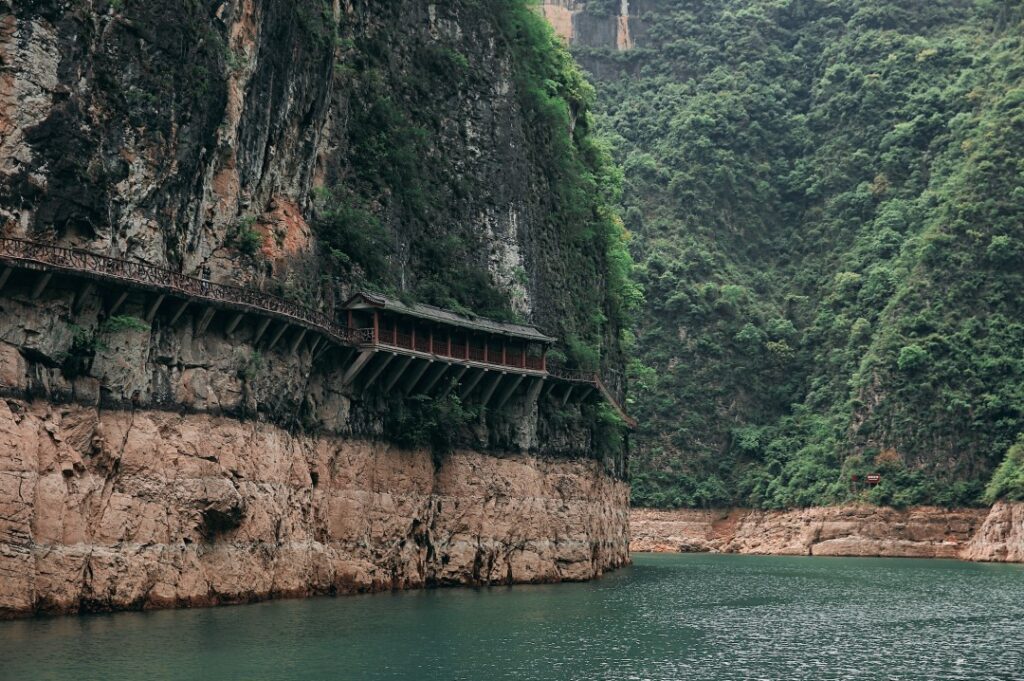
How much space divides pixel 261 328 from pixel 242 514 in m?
7.44

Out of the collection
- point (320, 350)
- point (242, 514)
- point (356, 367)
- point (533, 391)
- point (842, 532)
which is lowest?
point (242, 514)

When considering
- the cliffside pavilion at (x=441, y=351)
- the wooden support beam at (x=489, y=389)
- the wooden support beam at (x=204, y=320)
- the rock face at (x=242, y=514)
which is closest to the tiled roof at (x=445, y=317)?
the cliffside pavilion at (x=441, y=351)

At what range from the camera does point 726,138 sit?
172m

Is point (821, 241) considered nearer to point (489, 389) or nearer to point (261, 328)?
point (489, 389)

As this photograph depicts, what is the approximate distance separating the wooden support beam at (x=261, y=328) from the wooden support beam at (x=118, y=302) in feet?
23.6

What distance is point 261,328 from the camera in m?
57.3

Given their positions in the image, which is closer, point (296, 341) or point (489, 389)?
point (296, 341)

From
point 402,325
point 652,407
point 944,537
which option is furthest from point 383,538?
point 652,407

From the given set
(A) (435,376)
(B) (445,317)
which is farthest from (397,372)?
(B) (445,317)

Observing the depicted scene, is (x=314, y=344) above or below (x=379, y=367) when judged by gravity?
above

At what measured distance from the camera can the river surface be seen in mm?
41375

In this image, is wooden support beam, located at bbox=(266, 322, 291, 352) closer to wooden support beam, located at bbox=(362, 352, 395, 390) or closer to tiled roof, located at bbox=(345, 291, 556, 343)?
tiled roof, located at bbox=(345, 291, 556, 343)

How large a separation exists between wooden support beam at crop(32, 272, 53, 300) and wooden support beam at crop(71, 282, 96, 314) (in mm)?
1529

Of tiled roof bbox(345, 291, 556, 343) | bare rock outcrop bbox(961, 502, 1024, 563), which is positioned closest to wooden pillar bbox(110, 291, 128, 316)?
tiled roof bbox(345, 291, 556, 343)
